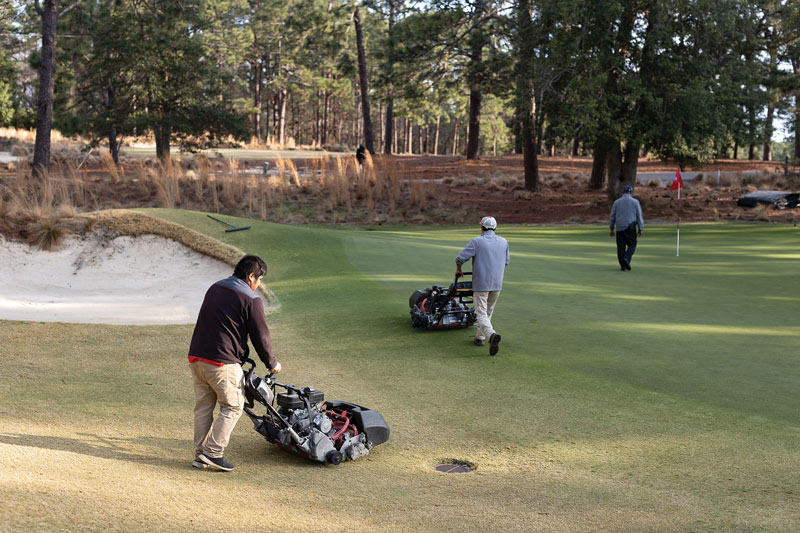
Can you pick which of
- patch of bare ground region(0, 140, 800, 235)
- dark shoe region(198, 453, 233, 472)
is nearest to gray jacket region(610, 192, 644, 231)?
dark shoe region(198, 453, 233, 472)

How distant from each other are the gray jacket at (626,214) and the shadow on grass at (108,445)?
12.1 m

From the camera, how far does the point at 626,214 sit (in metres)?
17.1

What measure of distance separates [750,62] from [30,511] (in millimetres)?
31428

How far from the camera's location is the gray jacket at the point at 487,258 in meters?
10.5

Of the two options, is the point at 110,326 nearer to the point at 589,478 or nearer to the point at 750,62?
the point at 589,478

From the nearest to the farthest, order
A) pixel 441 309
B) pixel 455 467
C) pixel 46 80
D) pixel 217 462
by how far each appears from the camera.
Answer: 1. pixel 217 462
2. pixel 455 467
3. pixel 441 309
4. pixel 46 80

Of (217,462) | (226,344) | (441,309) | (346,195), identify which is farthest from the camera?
(346,195)

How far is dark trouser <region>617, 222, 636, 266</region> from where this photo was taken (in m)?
16.9

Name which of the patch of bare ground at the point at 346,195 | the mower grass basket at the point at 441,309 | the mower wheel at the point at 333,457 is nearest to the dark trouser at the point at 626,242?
the mower grass basket at the point at 441,309

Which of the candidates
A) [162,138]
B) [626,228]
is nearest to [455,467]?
[626,228]

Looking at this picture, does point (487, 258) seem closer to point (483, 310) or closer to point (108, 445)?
point (483, 310)

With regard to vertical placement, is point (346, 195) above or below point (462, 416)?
above

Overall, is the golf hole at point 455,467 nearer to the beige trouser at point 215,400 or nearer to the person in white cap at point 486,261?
the beige trouser at point 215,400

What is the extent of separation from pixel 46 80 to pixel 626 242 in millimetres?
19976
